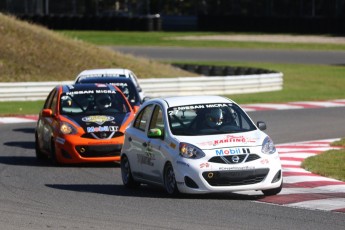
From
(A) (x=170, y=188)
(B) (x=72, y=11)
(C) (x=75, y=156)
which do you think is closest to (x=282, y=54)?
(B) (x=72, y=11)

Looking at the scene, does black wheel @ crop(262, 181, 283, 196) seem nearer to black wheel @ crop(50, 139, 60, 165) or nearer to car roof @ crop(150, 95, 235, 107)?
car roof @ crop(150, 95, 235, 107)

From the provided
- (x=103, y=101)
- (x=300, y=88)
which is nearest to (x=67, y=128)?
(x=103, y=101)

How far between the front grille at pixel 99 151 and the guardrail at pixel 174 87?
14.5 meters

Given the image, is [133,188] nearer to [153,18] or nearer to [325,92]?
[325,92]

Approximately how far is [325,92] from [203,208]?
23697mm

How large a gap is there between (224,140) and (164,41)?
2033 inches

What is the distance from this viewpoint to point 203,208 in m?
12.0

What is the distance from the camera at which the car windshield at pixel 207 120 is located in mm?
13312

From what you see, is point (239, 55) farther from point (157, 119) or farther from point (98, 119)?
point (157, 119)

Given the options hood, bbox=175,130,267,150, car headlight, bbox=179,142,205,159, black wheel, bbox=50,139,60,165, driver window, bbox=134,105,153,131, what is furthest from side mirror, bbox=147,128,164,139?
→ black wheel, bbox=50,139,60,165

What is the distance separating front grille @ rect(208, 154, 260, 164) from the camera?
12.6 meters

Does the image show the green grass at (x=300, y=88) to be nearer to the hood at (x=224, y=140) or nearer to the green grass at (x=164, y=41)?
the green grass at (x=164, y=41)

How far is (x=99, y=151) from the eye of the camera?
1706cm

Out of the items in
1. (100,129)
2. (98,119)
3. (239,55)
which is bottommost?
(239,55)
